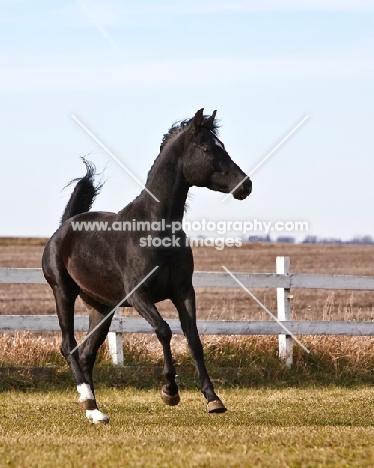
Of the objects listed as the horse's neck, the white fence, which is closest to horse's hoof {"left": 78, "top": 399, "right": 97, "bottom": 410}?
the horse's neck

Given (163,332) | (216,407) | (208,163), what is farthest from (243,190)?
(216,407)

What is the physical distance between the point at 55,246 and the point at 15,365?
2831 millimetres

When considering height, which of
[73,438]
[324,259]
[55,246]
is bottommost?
[324,259]

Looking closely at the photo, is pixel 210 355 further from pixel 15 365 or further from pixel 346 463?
pixel 346 463

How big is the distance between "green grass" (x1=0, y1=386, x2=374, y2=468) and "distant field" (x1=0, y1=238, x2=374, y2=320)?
2.41m

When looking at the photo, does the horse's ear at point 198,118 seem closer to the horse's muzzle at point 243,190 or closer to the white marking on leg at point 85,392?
the horse's muzzle at point 243,190

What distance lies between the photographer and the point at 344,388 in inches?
469

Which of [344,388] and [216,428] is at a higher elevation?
[216,428]

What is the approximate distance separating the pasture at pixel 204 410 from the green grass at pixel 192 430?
11 millimetres

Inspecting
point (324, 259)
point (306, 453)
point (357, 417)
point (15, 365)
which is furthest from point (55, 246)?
point (324, 259)

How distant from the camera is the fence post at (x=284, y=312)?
12.4m

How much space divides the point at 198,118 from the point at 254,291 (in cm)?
1887

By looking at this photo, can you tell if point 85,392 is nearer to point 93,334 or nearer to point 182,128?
point 93,334

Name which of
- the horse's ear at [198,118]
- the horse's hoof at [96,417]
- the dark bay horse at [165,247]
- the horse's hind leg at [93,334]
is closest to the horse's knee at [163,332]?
the dark bay horse at [165,247]
